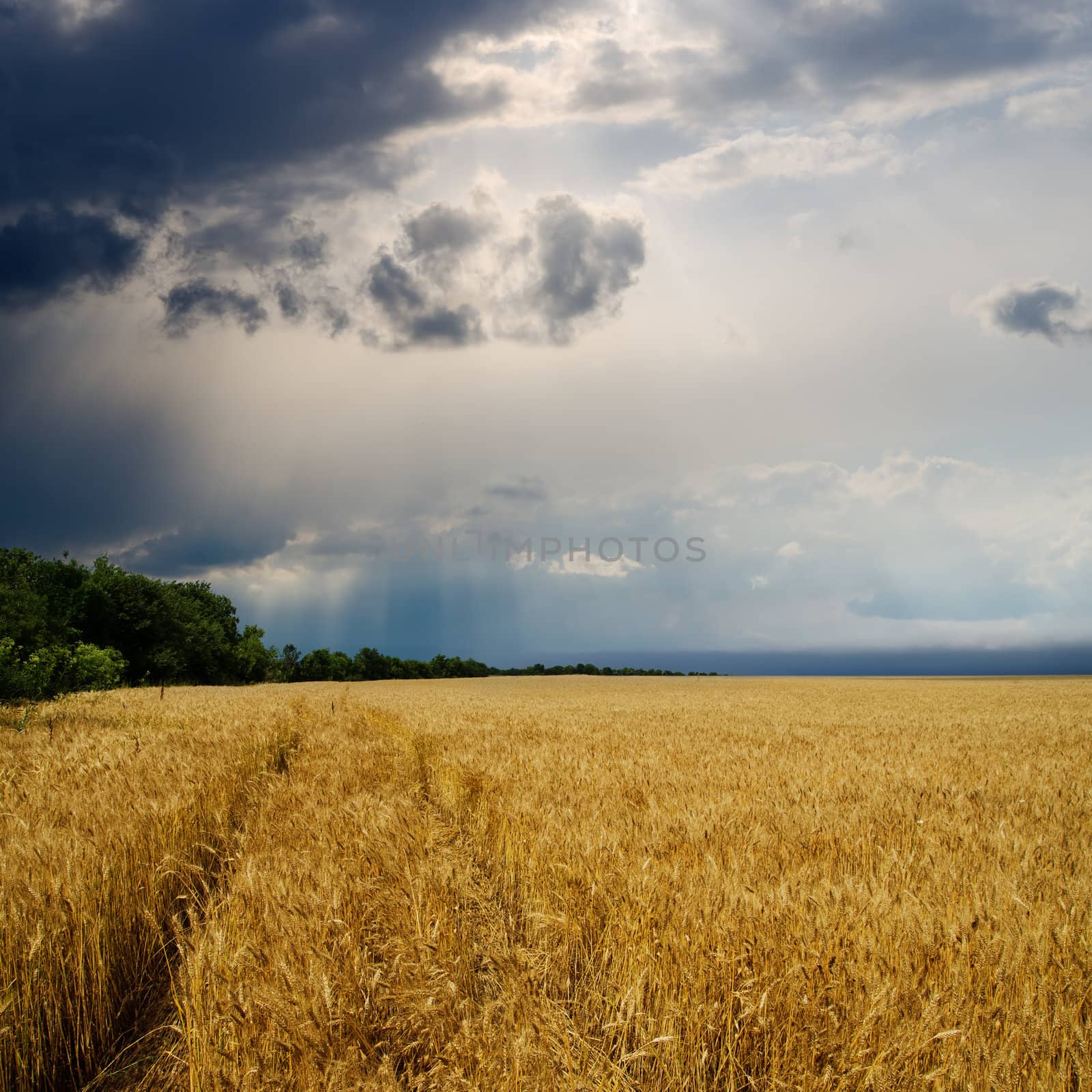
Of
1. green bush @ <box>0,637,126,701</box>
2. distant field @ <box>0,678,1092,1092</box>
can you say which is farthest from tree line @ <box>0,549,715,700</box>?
distant field @ <box>0,678,1092,1092</box>

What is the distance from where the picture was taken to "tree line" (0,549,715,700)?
2619 centimetres

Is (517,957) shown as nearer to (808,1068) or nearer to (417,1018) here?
(417,1018)

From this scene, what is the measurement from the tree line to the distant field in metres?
13.5

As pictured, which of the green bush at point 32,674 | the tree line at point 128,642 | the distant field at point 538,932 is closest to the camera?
the distant field at point 538,932

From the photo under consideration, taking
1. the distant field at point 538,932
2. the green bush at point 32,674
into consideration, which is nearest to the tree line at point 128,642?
the green bush at point 32,674

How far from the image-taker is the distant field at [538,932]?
243 centimetres

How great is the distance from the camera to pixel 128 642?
2234 inches

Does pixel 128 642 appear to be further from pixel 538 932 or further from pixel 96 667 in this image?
pixel 538 932

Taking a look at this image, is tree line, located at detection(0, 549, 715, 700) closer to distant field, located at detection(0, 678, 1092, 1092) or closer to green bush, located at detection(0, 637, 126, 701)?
green bush, located at detection(0, 637, 126, 701)

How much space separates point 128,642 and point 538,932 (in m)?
65.8

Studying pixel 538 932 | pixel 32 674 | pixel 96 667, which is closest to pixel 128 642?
pixel 96 667

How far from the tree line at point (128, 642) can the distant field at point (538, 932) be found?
13.5m

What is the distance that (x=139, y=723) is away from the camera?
39.4 feet

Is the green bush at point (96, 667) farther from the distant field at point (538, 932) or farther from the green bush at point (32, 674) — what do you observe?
the distant field at point (538, 932)
